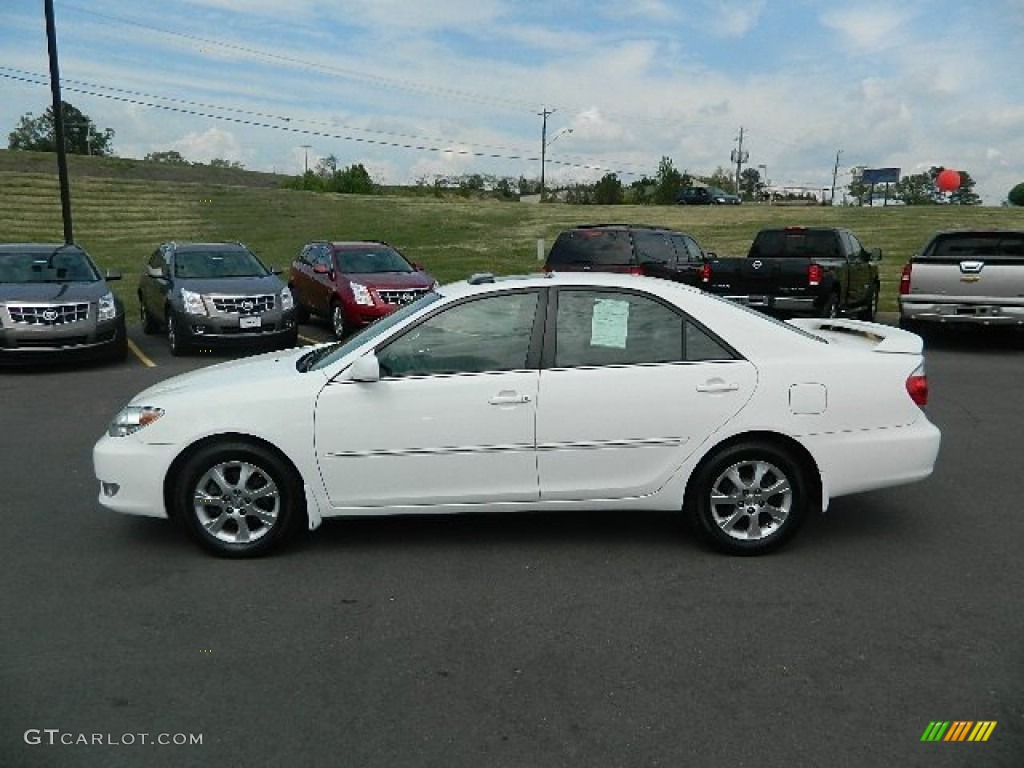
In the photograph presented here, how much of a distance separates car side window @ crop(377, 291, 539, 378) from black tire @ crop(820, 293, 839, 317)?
10139mm

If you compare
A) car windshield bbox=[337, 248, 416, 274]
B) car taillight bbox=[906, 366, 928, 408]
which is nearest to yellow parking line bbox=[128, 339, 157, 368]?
car windshield bbox=[337, 248, 416, 274]

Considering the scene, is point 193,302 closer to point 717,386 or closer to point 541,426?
point 541,426

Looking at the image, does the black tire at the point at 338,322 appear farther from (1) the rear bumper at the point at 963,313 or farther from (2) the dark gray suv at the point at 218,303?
(1) the rear bumper at the point at 963,313

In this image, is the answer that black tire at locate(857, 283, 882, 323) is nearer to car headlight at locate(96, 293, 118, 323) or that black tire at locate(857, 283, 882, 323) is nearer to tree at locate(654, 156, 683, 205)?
car headlight at locate(96, 293, 118, 323)

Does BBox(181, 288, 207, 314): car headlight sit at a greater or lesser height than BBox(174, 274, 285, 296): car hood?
lesser

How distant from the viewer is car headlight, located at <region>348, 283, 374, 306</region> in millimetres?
13688

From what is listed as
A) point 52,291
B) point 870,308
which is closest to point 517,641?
point 52,291

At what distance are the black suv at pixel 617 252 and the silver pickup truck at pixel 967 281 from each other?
3.37 metres

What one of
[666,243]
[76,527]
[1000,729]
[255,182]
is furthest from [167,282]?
[255,182]

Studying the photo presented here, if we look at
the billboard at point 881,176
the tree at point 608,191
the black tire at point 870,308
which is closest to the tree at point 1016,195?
the billboard at point 881,176

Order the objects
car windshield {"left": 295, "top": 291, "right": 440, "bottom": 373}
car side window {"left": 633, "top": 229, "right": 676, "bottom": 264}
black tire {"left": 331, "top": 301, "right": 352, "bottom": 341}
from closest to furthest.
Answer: car windshield {"left": 295, "top": 291, "right": 440, "bottom": 373} < car side window {"left": 633, "top": 229, "right": 676, "bottom": 264} < black tire {"left": 331, "top": 301, "right": 352, "bottom": 341}

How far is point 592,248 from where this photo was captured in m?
13.5

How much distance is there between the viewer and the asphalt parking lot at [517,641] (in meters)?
3.12

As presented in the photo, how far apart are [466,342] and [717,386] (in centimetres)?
133
